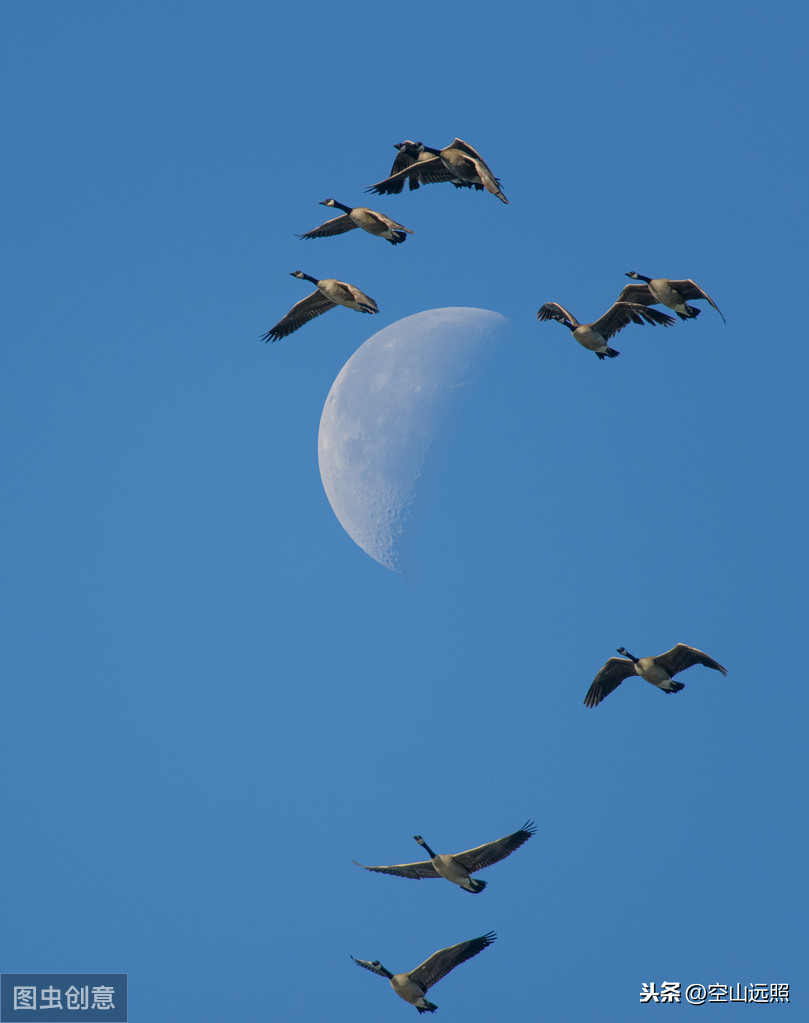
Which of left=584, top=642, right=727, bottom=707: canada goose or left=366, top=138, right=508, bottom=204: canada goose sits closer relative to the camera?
left=366, top=138, right=508, bottom=204: canada goose

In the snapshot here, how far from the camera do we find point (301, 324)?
3291 cm

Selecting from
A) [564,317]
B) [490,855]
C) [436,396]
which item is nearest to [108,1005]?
[490,855]

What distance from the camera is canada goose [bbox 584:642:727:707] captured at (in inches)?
1226

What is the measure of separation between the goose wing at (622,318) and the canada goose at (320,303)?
511cm

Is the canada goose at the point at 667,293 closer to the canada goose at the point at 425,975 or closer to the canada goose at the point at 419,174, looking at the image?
the canada goose at the point at 419,174

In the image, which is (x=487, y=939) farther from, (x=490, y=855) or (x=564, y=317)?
(x=564, y=317)

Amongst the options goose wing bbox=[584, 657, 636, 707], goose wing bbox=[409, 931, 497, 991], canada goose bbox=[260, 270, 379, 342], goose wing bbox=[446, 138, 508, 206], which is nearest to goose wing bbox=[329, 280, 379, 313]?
canada goose bbox=[260, 270, 379, 342]

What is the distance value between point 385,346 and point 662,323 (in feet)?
26.7

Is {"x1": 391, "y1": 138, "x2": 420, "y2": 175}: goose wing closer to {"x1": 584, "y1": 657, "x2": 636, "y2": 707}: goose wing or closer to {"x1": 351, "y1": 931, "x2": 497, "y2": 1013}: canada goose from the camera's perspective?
{"x1": 584, "y1": 657, "x2": 636, "y2": 707}: goose wing

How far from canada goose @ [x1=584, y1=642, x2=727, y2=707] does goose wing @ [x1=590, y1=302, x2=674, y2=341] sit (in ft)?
23.2

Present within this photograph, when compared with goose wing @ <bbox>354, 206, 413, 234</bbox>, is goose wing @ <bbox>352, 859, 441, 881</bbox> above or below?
below

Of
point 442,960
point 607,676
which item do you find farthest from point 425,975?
point 607,676

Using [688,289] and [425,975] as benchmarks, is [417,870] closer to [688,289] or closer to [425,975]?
[425,975]

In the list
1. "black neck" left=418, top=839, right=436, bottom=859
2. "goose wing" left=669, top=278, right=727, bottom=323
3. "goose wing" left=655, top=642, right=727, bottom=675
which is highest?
"goose wing" left=669, top=278, right=727, bottom=323
